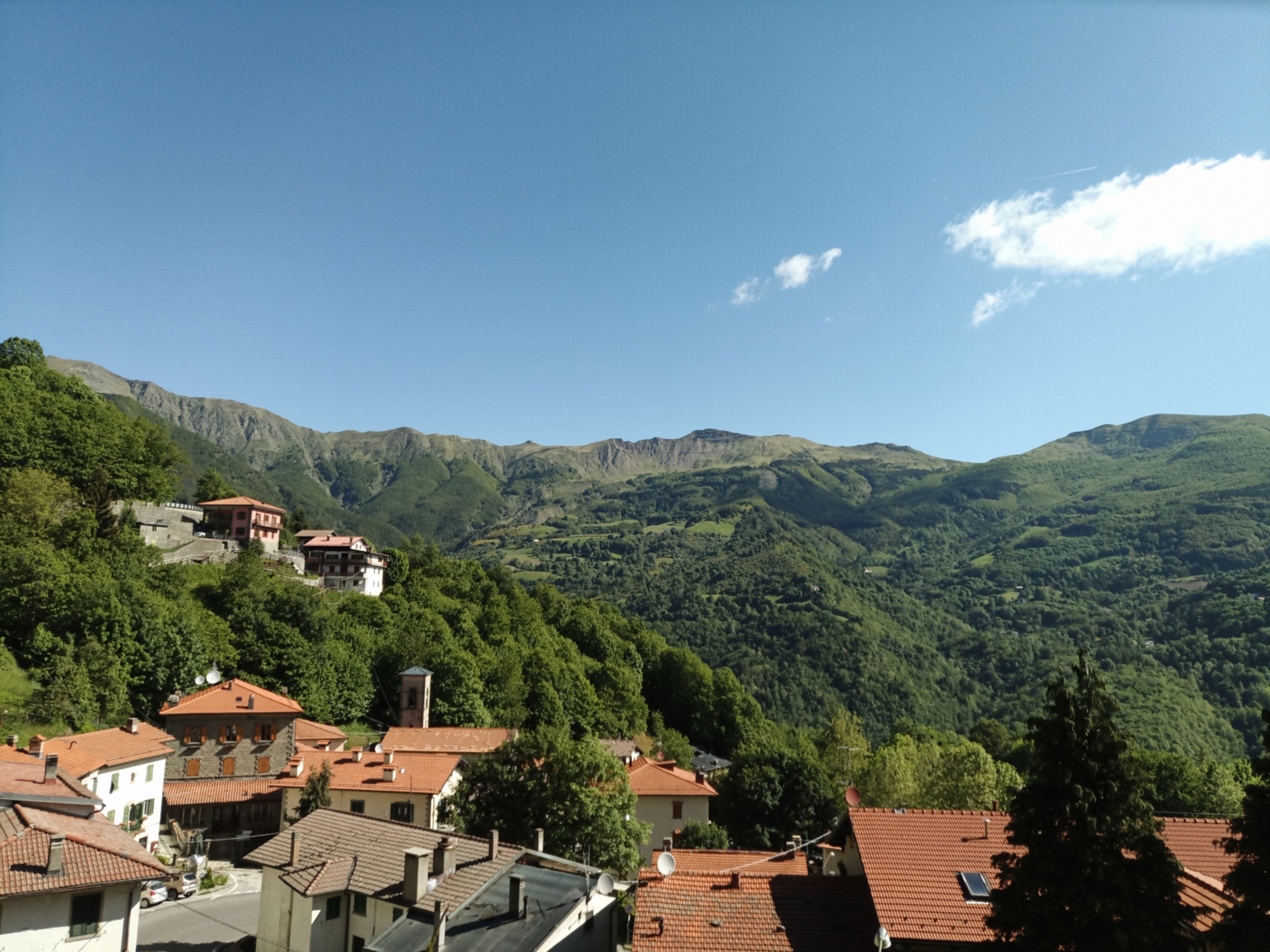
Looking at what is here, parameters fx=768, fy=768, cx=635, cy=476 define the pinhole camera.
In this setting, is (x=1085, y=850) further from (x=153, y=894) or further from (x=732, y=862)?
(x=153, y=894)

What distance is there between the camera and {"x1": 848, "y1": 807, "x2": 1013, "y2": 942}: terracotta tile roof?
60.2ft

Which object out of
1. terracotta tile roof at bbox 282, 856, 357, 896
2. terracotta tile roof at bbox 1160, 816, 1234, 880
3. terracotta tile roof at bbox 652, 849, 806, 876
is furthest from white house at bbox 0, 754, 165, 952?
terracotta tile roof at bbox 1160, 816, 1234, 880

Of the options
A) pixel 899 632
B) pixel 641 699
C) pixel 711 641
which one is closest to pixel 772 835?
pixel 641 699

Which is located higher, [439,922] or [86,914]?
[439,922]

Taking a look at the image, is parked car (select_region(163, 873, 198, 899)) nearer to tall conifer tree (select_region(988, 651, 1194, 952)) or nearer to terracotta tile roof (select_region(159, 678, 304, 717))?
terracotta tile roof (select_region(159, 678, 304, 717))

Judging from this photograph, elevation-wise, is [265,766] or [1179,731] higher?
[265,766]

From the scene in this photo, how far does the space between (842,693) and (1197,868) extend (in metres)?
130

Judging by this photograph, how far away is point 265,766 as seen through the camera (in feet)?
154

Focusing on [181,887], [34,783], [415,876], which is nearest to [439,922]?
[415,876]

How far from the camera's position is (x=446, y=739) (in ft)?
186

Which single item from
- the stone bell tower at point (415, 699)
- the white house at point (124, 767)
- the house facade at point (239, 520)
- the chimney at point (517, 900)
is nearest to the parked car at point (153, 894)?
the white house at point (124, 767)

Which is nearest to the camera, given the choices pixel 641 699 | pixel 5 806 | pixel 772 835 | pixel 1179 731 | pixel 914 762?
pixel 5 806

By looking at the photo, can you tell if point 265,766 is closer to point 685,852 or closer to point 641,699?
point 685,852

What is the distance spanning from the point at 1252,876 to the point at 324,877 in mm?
24166
